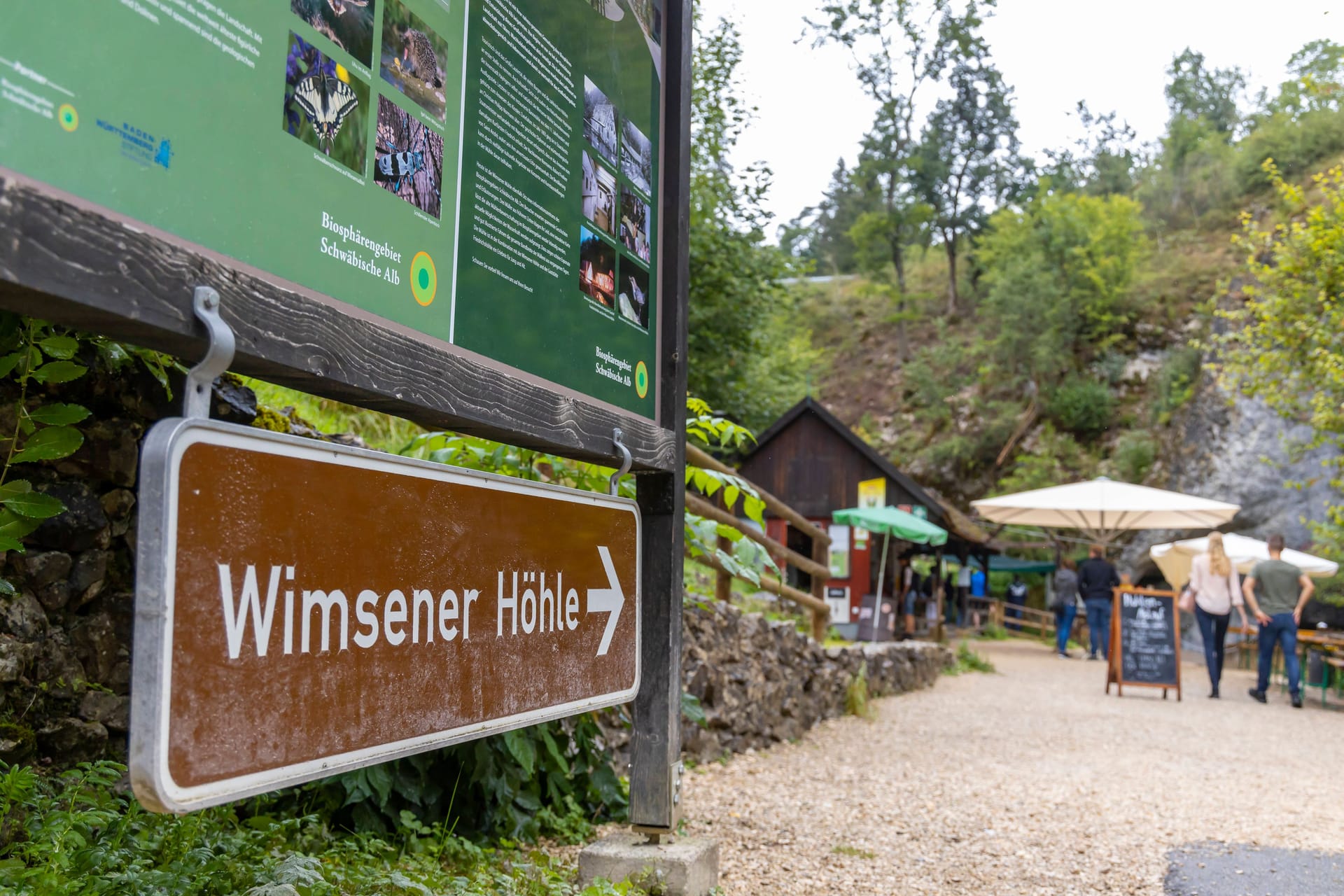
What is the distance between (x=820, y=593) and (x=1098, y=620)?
7.50 m

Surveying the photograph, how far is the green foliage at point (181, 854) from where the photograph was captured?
1.78m

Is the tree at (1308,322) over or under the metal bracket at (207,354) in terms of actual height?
over

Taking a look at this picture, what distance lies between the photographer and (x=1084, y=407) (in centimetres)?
3059

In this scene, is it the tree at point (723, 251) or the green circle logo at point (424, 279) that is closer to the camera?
the green circle logo at point (424, 279)

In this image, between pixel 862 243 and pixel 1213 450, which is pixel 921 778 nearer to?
pixel 1213 450

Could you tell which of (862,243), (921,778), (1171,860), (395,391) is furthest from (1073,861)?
(862,243)

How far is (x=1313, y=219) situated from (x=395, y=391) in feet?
38.8

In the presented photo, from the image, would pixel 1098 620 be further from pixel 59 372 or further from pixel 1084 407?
pixel 1084 407

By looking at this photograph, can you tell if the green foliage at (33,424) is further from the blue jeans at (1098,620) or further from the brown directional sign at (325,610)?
the blue jeans at (1098,620)

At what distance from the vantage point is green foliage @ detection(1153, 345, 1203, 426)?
26.6 meters

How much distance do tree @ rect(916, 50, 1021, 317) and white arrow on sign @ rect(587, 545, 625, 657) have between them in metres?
39.3

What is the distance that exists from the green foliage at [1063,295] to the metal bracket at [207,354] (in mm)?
32377

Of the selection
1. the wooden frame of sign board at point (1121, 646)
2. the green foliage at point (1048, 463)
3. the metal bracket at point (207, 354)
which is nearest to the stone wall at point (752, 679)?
the metal bracket at point (207, 354)

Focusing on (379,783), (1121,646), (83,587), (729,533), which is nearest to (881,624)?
(1121,646)
